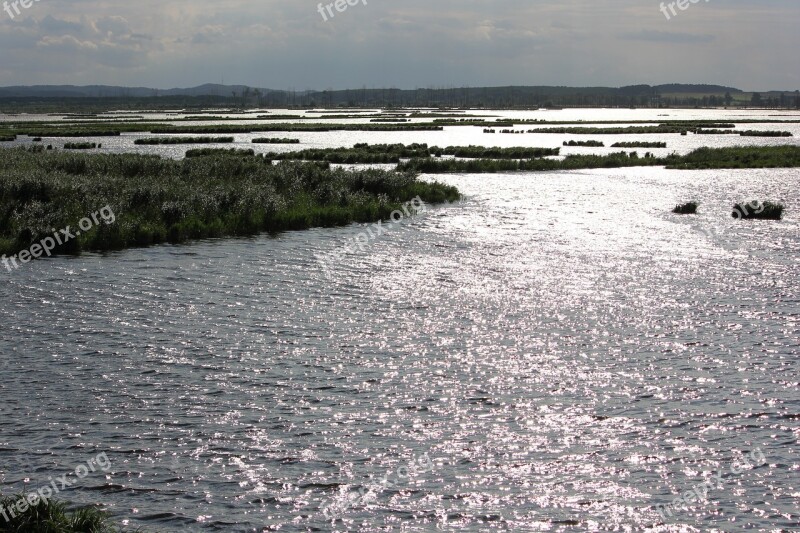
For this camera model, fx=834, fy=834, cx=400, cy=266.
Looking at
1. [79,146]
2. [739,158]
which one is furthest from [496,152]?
[79,146]

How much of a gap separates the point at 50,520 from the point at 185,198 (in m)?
31.9

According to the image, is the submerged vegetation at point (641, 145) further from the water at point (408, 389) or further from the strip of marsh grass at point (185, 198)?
the water at point (408, 389)

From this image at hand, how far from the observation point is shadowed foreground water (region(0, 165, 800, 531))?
1200 centimetres

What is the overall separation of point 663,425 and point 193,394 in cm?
880

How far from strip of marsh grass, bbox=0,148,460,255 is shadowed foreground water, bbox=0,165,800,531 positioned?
319 centimetres

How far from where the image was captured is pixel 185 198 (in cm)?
4062

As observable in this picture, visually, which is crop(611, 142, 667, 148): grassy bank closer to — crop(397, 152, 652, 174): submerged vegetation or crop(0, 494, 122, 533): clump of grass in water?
crop(397, 152, 652, 174): submerged vegetation

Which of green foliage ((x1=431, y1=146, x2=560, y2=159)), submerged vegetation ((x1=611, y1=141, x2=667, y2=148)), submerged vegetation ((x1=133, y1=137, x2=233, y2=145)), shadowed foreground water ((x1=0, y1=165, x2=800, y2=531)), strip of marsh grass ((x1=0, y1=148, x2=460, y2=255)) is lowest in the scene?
shadowed foreground water ((x1=0, y1=165, x2=800, y2=531))

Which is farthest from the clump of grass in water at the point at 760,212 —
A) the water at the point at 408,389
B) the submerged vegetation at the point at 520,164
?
the submerged vegetation at the point at 520,164

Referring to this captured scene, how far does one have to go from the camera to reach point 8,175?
4309 cm

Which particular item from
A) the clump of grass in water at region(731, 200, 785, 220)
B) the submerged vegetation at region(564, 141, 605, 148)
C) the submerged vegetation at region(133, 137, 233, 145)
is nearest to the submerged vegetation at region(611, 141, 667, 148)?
the submerged vegetation at region(564, 141, 605, 148)

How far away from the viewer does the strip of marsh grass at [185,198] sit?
34188mm

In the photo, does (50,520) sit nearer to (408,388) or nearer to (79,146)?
(408,388)

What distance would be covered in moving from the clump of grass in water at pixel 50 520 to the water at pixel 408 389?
2.54ft
